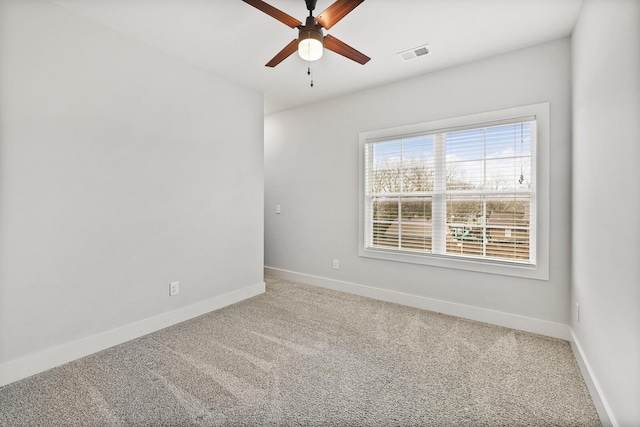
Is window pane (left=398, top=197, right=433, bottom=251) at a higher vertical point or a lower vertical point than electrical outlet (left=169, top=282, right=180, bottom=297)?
higher

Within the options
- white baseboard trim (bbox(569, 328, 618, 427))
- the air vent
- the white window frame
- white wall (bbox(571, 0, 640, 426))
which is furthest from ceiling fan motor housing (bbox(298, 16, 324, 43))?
white baseboard trim (bbox(569, 328, 618, 427))

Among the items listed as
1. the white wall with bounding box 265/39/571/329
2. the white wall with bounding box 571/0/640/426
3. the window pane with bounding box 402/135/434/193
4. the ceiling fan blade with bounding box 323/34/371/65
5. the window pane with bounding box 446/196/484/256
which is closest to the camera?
the white wall with bounding box 571/0/640/426

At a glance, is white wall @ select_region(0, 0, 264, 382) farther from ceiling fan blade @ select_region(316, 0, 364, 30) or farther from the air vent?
the air vent

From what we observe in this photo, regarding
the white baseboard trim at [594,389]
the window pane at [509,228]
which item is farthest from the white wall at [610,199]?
the window pane at [509,228]

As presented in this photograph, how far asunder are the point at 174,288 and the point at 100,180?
120 centimetres

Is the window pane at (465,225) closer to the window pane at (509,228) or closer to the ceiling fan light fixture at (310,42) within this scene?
the window pane at (509,228)

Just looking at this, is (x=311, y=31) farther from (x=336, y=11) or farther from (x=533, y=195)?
(x=533, y=195)

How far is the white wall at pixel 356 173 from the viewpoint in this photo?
8.55ft

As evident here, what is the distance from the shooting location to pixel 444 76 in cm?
317

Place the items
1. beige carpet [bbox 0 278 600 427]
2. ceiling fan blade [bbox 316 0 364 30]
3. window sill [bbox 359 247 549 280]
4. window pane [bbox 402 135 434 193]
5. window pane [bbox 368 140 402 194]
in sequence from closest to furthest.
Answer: beige carpet [bbox 0 278 600 427] < ceiling fan blade [bbox 316 0 364 30] < window sill [bbox 359 247 549 280] < window pane [bbox 402 135 434 193] < window pane [bbox 368 140 402 194]

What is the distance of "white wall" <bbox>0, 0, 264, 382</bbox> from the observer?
2.00 m

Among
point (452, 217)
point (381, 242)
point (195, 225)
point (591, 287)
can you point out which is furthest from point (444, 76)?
point (195, 225)

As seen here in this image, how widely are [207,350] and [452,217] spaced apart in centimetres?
269

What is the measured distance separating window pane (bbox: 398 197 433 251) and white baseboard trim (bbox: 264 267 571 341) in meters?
0.59
